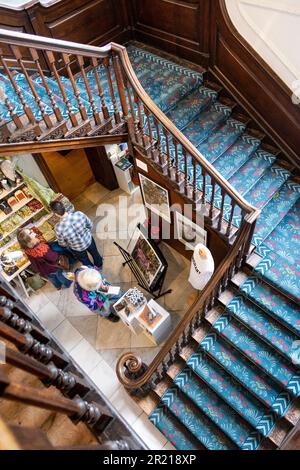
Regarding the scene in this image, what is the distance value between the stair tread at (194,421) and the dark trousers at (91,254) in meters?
2.18

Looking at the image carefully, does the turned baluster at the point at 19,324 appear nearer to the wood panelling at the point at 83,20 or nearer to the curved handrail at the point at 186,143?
the curved handrail at the point at 186,143

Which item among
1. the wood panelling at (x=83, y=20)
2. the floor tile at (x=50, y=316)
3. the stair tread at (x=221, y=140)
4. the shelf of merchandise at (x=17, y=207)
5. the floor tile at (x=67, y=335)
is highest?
the wood panelling at (x=83, y=20)

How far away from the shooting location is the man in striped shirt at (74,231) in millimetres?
4816

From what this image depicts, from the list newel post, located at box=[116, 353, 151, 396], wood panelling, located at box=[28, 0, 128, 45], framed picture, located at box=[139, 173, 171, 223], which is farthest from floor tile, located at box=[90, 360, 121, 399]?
wood panelling, located at box=[28, 0, 128, 45]

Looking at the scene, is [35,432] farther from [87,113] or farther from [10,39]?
[87,113]

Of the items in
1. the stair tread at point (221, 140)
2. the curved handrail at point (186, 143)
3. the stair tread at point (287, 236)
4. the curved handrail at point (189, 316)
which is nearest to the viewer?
the curved handrail at point (186, 143)

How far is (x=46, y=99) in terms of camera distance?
4.29 m

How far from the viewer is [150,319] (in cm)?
481

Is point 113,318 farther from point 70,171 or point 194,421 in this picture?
point 70,171

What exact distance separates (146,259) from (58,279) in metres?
1.46

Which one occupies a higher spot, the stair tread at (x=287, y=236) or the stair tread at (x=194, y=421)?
the stair tread at (x=287, y=236)

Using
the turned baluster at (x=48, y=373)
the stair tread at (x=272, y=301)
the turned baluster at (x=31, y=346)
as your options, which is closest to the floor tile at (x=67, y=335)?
the stair tread at (x=272, y=301)
